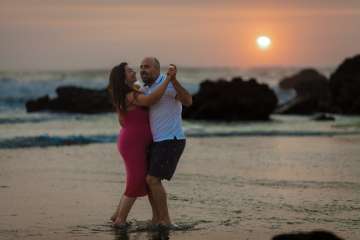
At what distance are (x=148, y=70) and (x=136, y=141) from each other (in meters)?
0.78

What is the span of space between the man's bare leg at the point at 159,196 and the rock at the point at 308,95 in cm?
2355

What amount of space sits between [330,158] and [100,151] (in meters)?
4.64

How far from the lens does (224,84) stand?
3009cm

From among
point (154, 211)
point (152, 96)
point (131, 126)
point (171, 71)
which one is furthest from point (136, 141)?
point (171, 71)

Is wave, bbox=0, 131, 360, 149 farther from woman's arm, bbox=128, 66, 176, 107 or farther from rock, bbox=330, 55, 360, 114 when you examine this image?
rock, bbox=330, 55, 360, 114

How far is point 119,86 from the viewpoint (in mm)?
8938

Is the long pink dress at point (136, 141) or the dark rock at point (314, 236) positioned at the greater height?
the long pink dress at point (136, 141)

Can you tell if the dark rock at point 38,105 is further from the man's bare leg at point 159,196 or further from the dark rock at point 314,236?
the dark rock at point 314,236

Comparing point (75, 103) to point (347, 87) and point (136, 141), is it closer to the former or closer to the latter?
point (347, 87)

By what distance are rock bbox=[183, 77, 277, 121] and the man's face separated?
19.5 meters

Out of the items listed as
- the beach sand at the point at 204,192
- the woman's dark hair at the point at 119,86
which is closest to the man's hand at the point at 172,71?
the woman's dark hair at the point at 119,86

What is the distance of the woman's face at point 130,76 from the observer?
8.91m

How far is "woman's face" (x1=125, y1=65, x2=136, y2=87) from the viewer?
891cm

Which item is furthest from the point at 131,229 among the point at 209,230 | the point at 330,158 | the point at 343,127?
the point at 343,127
